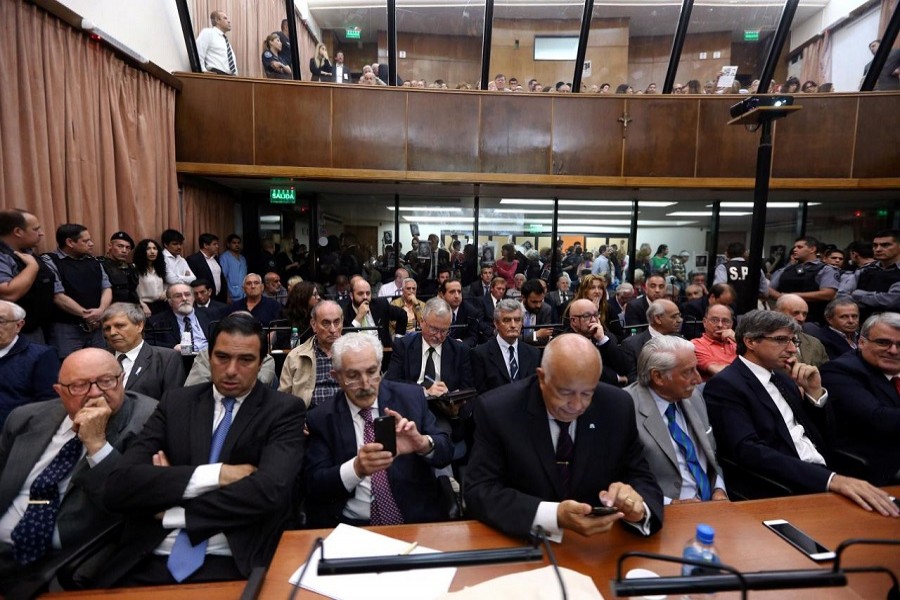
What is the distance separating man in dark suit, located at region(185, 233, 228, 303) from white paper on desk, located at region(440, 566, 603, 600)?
5649 millimetres

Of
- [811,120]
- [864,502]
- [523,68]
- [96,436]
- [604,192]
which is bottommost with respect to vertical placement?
[864,502]

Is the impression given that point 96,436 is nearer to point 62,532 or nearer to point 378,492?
point 62,532

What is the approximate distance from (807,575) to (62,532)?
2.37 meters

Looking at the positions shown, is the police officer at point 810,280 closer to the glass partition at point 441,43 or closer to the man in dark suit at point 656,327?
the man in dark suit at point 656,327

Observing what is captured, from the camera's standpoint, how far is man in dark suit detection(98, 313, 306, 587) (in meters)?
1.62

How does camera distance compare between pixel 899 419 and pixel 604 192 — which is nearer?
pixel 899 419

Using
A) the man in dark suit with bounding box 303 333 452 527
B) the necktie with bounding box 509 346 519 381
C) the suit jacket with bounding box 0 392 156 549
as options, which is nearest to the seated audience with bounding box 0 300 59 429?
the suit jacket with bounding box 0 392 156 549

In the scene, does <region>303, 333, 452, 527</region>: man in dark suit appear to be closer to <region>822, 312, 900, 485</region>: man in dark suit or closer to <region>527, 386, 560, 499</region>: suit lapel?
<region>527, 386, 560, 499</region>: suit lapel

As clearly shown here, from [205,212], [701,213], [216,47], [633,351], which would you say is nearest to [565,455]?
[633,351]

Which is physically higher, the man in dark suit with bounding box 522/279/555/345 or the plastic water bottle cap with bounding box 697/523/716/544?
the man in dark suit with bounding box 522/279/555/345

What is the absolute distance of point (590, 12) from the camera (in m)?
6.96

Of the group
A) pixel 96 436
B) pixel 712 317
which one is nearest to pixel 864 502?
pixel 712 317

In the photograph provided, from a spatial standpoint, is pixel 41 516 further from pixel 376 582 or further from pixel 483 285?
pixel 483 285

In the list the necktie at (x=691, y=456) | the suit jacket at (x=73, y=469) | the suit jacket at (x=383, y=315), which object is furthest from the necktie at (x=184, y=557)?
the suit jacket at (x=383, y=315)
